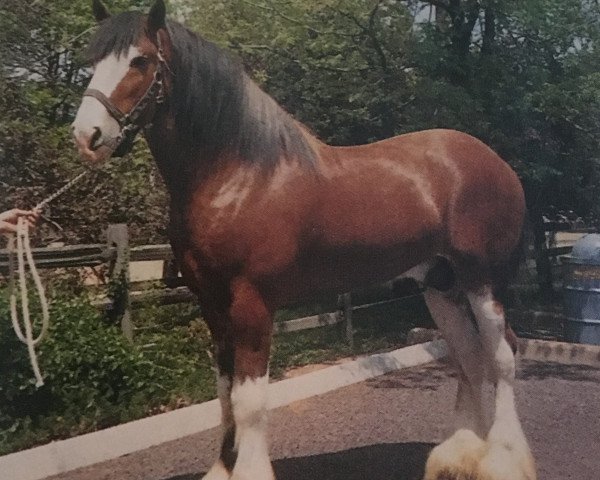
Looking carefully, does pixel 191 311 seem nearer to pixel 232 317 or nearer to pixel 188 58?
pixel 232 317

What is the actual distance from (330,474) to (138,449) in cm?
64

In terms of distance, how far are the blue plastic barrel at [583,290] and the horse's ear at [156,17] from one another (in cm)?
232

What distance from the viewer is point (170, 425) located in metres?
2.42

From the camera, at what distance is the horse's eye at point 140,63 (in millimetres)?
1545

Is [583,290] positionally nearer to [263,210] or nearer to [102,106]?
[263,210]

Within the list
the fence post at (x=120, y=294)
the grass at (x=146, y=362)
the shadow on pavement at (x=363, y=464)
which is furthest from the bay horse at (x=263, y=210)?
the fence post at (x=120, y=294)

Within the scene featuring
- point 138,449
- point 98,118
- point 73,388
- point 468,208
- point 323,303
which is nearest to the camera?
point 98,118

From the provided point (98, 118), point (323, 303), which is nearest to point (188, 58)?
point (98, 118)

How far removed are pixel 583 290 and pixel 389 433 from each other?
1363mm

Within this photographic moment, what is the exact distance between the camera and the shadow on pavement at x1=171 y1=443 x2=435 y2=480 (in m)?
2.15

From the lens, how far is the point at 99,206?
2.73 m

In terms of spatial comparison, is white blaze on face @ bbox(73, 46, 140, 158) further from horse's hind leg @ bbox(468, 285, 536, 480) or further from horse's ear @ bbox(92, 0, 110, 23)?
horse's hind leg @ bbox(468, 285, 536, 480)

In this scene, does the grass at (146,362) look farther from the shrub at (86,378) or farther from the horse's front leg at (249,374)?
the horse's front leg at (249,374)

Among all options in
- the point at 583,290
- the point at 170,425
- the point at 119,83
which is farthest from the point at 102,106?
the point at 583,290
